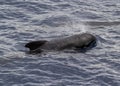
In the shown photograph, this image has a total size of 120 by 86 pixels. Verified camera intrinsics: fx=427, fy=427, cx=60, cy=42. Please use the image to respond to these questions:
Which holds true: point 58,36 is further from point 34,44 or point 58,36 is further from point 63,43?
point 34,44

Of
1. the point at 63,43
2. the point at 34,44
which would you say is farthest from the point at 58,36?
the point at 34,44

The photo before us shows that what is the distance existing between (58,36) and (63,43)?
1349 mm

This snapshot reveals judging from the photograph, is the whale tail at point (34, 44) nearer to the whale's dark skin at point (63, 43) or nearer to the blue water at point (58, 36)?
the whale's dark skin at point (63, 43)

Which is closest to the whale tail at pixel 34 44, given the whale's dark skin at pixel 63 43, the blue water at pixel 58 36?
the whale's dark skin at pixel 63 43

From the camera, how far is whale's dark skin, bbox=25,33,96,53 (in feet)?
55.8

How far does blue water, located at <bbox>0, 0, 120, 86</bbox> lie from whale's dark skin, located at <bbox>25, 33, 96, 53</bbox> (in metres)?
0.34

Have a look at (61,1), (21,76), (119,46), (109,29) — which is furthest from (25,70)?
(61,1)

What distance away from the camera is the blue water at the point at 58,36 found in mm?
14781

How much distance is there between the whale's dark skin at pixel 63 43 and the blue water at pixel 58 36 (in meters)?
0.34

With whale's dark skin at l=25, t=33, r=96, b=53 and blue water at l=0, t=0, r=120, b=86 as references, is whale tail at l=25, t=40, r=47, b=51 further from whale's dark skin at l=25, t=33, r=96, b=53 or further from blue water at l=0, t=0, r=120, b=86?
blue water at l=0, t=0, r=120, b=86

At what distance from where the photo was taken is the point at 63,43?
57.3 ft

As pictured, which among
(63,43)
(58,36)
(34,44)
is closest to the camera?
(34,44)

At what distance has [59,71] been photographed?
15297 millimetres

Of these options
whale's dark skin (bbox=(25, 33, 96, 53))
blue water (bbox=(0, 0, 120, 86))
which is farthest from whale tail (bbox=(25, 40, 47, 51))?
blue water (bbox=(0, 0, 120, 86))
